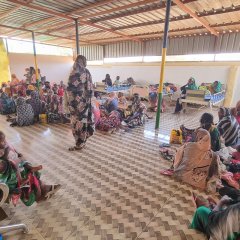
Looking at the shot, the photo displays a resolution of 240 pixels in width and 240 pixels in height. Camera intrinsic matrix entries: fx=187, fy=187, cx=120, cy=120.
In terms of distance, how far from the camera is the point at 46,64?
13.5 meters

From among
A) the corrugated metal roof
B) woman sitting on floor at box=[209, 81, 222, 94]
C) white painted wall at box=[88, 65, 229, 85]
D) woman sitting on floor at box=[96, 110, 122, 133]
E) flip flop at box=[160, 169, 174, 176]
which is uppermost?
the corrugated metal roof

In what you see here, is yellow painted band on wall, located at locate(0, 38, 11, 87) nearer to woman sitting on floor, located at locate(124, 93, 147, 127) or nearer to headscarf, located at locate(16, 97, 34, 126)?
headscarf, located at locate(16, 97, 34, 126)

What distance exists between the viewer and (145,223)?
1.99 meters

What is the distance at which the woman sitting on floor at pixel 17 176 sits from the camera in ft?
5.55

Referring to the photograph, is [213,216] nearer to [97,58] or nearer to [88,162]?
[88,162]

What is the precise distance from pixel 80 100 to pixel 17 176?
2.07 m

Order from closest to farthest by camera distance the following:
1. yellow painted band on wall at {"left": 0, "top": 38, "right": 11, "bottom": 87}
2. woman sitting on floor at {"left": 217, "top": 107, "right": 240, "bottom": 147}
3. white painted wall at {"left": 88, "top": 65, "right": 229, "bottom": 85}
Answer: woman sitting on floor at {"left": 217, "top": 107, "right": 240, "bottom": 147}, white painted wall at {"left": 88, "top": 65, "right": 229, "bottom": 85}, yellow painted band on wall at {"left": 0, "top": 38, "right": 11, "bottom": 87}

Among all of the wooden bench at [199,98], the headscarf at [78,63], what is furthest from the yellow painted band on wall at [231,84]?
the headscarf at [78,63]

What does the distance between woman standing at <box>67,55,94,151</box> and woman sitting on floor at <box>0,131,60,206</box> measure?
1758 millimetres

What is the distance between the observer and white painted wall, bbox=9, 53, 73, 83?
11.8 meters

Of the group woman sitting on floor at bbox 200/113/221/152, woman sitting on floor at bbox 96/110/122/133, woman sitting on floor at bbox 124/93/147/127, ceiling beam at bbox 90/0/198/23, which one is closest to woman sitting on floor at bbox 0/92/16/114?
woman sitting on floor at bbox 96/110/122/133

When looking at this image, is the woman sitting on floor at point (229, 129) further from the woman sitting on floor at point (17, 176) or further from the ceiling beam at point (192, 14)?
the woman sitting on floor at point (17, 176)

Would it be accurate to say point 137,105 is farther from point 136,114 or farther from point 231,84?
point 231,84

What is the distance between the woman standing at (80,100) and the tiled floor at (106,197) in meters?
0.37
